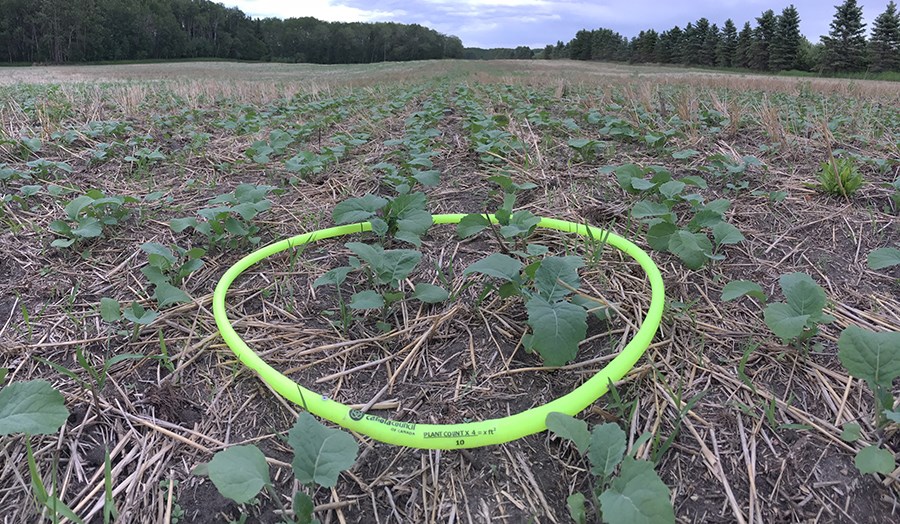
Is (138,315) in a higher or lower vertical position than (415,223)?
lower

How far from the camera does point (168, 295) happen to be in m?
1.69

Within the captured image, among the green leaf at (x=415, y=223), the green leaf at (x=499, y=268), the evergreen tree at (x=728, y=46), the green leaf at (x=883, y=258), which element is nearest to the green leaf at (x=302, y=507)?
the green leaf at (x=499, y=268)

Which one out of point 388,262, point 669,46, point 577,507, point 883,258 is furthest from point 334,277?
point 669,46

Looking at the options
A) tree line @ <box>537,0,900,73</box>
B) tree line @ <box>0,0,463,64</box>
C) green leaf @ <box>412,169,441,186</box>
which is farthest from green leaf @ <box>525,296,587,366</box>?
tree line @ <box>0,0,463,64</box>

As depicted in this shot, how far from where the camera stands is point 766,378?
4.58 ft

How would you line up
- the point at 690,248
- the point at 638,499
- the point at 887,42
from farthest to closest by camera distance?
1. the point at 887,42
2. the point at 690,248
3. the point at 638,499

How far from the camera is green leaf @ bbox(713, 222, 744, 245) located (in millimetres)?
1858

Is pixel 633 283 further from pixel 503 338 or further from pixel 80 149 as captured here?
pixel 80 149

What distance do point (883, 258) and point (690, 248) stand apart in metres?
0.59

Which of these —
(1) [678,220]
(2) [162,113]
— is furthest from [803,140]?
(2) [162,113]

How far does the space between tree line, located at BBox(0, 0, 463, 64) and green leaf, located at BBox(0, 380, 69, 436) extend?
58.4 metres

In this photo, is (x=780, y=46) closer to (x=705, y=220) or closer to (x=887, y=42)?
(x=887, y=42)

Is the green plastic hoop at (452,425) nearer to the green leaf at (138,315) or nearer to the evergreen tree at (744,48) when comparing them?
the green leaf at (138,315)

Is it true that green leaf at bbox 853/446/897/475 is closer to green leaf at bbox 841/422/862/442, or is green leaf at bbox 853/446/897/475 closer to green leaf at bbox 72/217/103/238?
green leaf at bbox 841/422/862/442
